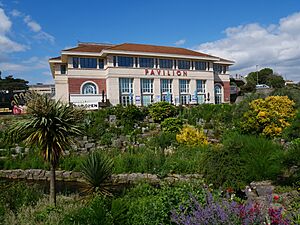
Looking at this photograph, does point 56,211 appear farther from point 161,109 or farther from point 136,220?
point 161,109

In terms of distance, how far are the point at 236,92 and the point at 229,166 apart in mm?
48486

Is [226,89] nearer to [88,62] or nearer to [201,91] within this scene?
[201,91]

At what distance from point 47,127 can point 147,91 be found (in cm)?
3219

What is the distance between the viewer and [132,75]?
124 feet

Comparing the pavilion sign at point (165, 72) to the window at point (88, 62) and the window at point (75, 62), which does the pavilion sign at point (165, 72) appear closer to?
the window at point (88, 62)

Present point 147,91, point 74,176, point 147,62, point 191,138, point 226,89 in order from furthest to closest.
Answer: point 226,89
point 147,91
point 147,62
point 191,138
point 74,176

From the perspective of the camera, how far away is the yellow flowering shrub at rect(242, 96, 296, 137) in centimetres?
1611

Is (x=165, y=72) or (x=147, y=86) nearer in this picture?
(x=147, y=86)

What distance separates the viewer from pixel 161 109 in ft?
87.0

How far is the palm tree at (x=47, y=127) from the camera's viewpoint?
7023 millimetres

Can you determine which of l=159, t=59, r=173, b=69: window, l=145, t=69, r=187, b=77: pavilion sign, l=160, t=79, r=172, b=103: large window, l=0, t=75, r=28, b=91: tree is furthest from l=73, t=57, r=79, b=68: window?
l=0, t=75, r=28, b=91: tree

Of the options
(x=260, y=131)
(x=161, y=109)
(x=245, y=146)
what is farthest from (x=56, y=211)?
(x=161, y=109)

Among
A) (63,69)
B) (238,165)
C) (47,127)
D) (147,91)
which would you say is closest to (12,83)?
(63,69)

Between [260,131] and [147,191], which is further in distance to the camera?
[260,131]
